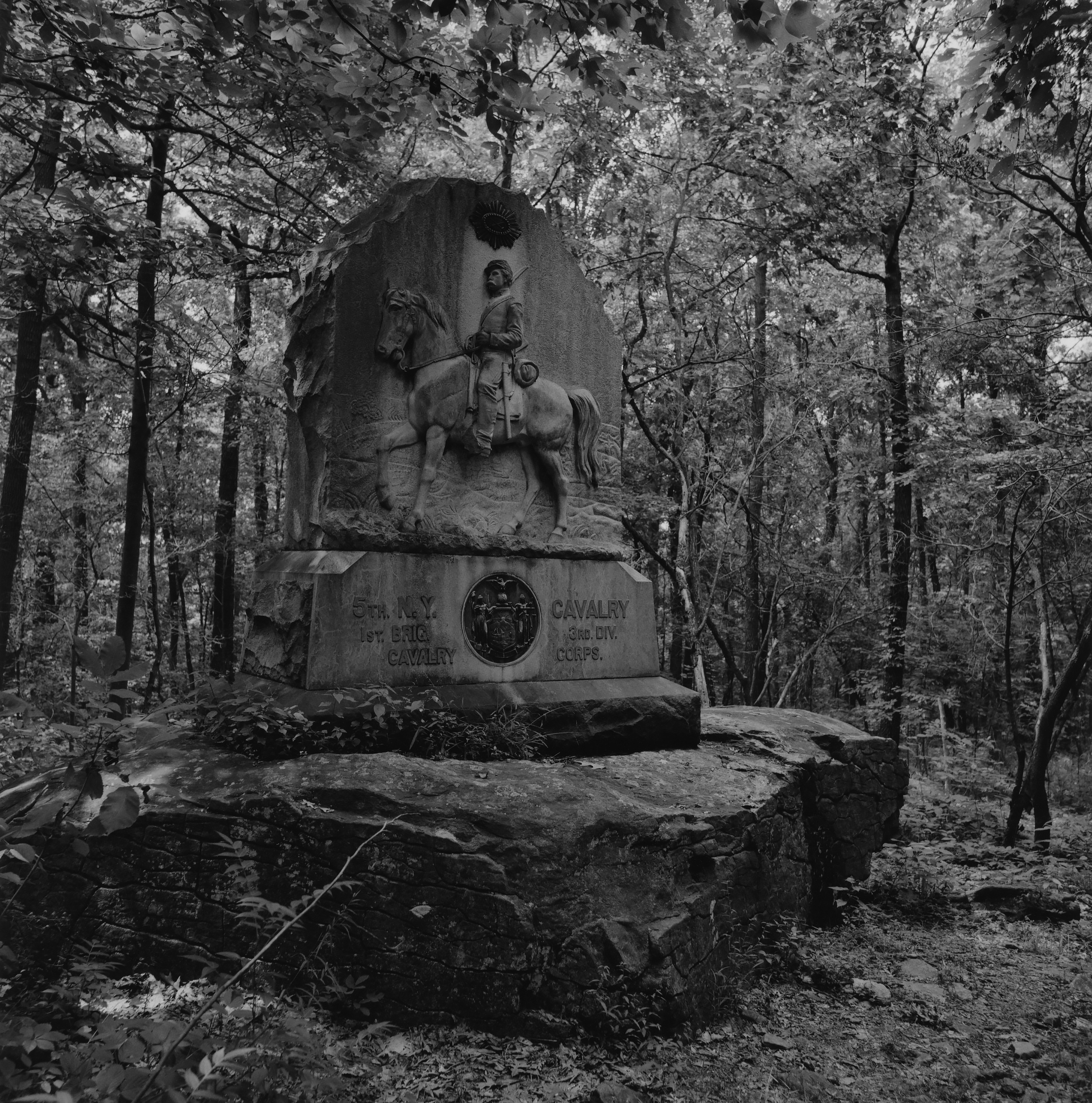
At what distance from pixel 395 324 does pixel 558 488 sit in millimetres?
1571

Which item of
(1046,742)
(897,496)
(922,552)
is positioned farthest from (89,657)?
(922,552)

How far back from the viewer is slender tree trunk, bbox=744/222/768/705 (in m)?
10.6

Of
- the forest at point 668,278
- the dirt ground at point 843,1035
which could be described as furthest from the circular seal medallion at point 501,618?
the dirt ground at point 843,1035

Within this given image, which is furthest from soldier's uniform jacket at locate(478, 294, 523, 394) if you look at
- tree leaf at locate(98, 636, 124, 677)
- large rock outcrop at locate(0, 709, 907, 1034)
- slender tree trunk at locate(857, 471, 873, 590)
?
slender tree trunk at locate(857, 471, 873, 590)

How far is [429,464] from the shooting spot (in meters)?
5.21

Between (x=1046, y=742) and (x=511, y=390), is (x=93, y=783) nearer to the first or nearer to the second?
(x=511, y=390)

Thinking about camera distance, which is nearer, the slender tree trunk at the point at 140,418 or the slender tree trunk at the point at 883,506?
the slender tree trunk at the point at 140,418

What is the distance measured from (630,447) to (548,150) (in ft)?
17.9

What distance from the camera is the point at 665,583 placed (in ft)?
64.0

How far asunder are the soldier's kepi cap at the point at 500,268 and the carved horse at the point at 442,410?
0.48 metres

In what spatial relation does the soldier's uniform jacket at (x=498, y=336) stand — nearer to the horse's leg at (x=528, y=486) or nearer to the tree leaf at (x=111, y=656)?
the horse's leg at (x=528, y=486)

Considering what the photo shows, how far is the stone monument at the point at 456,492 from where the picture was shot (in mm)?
4895

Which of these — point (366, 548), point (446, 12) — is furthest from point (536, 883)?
point (446, 12)

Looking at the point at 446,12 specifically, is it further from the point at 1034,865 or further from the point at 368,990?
the point at 1034,865
